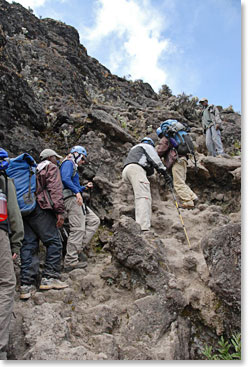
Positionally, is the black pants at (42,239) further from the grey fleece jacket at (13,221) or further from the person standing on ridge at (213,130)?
the person standing on ridge at (213,130)

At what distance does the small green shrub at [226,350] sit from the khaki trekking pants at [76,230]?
3000 mm

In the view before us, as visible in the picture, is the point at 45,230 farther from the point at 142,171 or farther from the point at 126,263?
the point at 142,171

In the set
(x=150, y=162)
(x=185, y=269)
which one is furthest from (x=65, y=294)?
(x=150, y=162)

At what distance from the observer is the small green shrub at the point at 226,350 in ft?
14.3

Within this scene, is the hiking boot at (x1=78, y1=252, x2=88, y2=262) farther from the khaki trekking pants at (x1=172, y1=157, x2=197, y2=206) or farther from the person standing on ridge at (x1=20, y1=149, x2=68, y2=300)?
Answer: the khaki trekking pants at (x1=172, y1=157, x2=197, y2=206)

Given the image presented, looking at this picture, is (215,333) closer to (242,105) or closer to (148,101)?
(242,105)

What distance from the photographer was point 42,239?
5477 mm

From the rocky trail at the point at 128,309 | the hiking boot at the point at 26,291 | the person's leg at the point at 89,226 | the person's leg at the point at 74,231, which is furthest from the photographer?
the person's leg at the point at 89,226

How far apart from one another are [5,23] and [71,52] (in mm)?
4597

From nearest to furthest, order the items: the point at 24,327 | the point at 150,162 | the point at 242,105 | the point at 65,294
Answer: the point at 24,327
the point at 242,105
the point at 65,294
the point at 150,162

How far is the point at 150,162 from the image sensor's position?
7.62 m

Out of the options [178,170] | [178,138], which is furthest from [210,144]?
[178,170]

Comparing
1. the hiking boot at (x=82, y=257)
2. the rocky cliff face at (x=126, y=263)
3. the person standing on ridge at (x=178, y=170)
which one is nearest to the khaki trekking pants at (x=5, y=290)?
the rocky cliff face at (x=126, y=263)

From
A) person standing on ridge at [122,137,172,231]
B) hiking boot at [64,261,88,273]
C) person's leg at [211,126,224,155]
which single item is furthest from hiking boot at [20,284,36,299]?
person's leg at [211,126,224,155]
